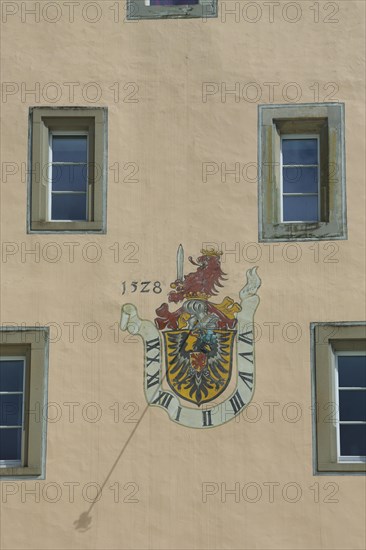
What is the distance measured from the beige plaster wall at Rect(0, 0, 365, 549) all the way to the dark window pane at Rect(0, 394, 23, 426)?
38 centimetres

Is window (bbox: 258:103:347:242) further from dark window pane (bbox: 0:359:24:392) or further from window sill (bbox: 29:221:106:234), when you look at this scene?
dark window pane (bbox: 0:359:24:392)

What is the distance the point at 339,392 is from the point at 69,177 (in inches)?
134

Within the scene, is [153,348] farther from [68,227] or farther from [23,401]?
[68,227]

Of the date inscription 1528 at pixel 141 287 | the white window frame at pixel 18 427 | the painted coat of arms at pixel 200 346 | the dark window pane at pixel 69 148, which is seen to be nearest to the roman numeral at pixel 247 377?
the painted coat of arms at pixel 200 346

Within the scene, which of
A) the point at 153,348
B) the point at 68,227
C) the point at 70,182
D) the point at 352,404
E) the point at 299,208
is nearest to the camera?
the point at 352,404

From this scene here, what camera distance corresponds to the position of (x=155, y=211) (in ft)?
52.9

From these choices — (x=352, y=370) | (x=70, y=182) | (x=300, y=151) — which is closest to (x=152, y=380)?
(x=352, y=370)

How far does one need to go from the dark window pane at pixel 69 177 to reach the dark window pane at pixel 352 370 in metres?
3.06

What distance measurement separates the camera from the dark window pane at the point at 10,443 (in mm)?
15711

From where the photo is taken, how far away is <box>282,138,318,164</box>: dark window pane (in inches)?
643

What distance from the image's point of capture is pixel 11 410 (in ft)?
51.9

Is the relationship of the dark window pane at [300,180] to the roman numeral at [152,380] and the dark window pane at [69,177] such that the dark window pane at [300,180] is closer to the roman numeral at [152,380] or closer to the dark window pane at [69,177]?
the dark window pane at [69,177]

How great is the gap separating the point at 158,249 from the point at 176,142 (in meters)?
1.10

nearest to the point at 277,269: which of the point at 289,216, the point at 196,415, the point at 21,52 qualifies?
the point at 289,216
